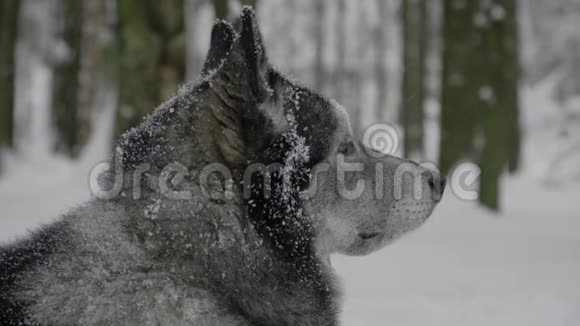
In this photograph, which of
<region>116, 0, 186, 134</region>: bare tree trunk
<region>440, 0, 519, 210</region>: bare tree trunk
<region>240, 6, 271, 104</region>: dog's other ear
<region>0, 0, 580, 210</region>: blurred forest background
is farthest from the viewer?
<region>440, 0, 519, 210</region>: bare tree trunk

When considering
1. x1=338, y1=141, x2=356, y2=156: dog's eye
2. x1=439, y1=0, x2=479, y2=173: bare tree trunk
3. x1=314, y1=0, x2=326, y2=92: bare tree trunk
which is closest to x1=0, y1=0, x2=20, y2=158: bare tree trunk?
x1=439, y1=0, x2=479, y2=173: bare tree trunk

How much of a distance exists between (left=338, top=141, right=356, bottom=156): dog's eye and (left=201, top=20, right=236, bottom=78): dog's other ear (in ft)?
2.49

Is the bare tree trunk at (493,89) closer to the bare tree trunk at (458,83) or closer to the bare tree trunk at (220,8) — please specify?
the bare tree trunk at (458,83)

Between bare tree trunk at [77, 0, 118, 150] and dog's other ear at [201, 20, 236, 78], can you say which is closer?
dog's other ear at [201, 20, 236, 78]

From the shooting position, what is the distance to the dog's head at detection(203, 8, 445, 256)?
8.84 feet

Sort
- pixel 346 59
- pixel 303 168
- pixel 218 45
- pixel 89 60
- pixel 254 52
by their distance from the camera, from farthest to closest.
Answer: pixel 346 59
pixel 89 60
pixel 218 45
pixel 303 168
pixel 254 52

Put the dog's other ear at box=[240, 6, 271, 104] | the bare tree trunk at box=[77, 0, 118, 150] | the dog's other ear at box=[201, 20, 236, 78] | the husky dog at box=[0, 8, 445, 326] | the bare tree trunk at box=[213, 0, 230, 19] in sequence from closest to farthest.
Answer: the dog's other ear at box=[240, 6, 271, 104] < the husky dog at box=[0, 8, 445, 326] < the dog's other ear at box=[201, 20, 236, 78] < the bare tree trunk at box=[213, 0, 230, 19] < the bare tree trunk at box=[77, 0, 118, 150]

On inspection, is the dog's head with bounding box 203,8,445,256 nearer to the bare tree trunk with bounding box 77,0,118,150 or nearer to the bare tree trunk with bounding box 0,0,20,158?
the bare tree trunk with bounding box 0,0,20,158

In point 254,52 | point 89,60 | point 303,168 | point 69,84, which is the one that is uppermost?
point 89,60

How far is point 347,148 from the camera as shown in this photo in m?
3.37

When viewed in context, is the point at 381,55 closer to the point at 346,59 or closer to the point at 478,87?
the point at 346,59

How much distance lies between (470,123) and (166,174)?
8.57 meters

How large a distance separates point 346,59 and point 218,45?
1876 inches

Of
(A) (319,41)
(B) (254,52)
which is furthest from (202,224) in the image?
(A) (319,41)
